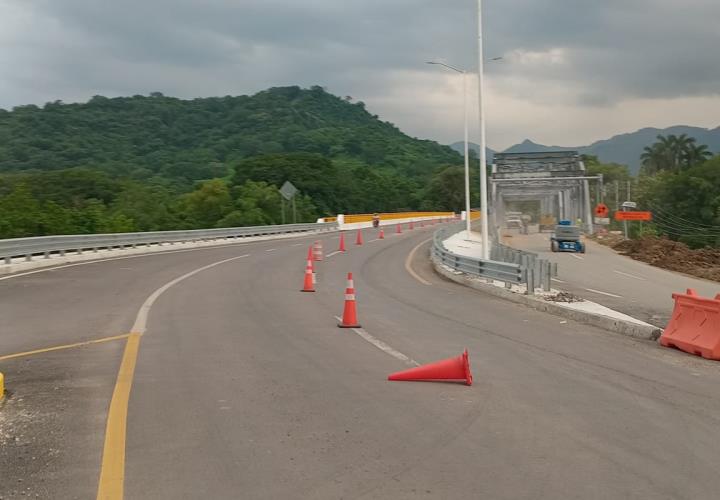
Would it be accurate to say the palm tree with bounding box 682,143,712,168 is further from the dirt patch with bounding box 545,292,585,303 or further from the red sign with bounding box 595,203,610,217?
the dirt patch with bounding box 545,292,585,303

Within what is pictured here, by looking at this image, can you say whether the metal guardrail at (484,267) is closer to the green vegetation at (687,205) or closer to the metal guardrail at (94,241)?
the metal guardrail at (94,241)

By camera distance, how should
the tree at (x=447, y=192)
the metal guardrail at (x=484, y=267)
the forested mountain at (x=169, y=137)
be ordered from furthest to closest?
the tree at (x=447, y=192)
the forested mountain at (x=169, y=137)
the metal guardrail at (x=484, y=267)

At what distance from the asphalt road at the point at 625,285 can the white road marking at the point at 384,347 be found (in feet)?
19.3

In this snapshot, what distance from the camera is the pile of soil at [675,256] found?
3675cm

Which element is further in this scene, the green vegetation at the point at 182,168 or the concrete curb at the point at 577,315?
the green vegetation at the point at 182,168

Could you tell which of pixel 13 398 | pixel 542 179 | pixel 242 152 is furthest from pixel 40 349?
pixel 242 152

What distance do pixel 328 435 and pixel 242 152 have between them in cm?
15748

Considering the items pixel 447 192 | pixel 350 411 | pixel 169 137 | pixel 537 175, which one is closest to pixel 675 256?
pixel 537 175

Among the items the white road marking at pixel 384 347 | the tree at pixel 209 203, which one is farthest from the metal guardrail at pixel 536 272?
the tree at pixel 209 203

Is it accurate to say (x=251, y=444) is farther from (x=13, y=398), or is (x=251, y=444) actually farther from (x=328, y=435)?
(x=13, y=398)

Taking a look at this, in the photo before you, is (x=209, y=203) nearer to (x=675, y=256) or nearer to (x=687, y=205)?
(x=687, y=205)

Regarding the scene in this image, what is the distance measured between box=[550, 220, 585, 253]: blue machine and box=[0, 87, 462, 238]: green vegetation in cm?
2694

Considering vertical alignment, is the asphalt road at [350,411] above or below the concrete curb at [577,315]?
above

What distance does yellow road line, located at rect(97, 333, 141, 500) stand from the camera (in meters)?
4.79
